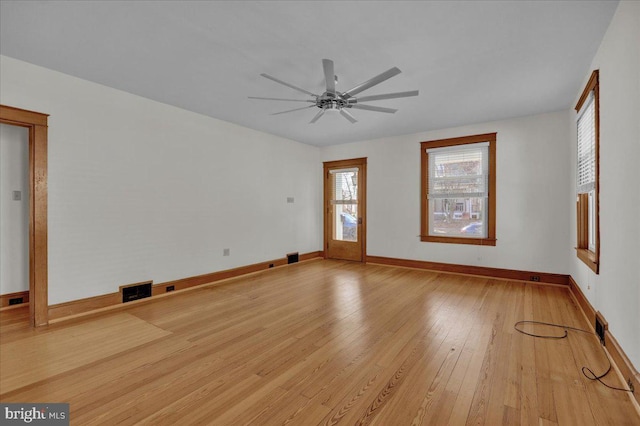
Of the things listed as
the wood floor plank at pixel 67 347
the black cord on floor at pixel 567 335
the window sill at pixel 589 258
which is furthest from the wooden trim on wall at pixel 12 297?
the window sill at pixel 589 258

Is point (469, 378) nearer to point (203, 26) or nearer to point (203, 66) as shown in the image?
point (203, 26)

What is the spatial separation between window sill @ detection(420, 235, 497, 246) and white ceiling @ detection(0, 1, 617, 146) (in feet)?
7.70

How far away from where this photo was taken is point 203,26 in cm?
245

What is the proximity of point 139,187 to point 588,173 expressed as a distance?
5.60 meters

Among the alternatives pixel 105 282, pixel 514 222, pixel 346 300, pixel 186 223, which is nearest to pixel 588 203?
pixel 514 222

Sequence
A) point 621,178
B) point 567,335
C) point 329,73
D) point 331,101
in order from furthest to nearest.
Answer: point 331,101, point 567,335, point 329,73, point 621,178

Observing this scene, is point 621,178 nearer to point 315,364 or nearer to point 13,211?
point 315,364

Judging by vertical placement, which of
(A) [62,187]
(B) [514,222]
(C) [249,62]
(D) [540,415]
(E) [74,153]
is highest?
(C) [249,62]

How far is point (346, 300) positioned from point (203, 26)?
11.0 ft

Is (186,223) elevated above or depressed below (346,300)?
above

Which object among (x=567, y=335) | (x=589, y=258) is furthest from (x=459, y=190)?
(x=567, y=335)

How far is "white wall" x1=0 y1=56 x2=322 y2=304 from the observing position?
3.29 metres

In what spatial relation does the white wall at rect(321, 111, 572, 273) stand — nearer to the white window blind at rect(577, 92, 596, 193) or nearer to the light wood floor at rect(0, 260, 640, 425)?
the white window blind at rect(577, 92, 596, 193)

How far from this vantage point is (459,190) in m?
5.51
